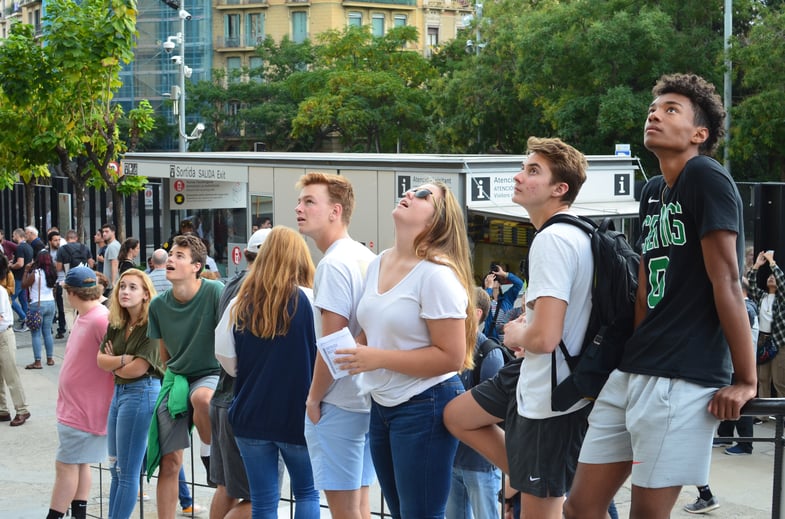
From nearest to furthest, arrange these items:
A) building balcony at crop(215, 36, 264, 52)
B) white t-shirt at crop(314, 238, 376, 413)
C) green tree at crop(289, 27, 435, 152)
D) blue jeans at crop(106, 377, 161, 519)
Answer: white t-shirt at crop(314, 238, 376, 413)
blue jeans at crop(106, 377, 161, 519)
green tree at crop(289, 27, 435, 152)
building balcony at crop(215, 36, 264, 52)

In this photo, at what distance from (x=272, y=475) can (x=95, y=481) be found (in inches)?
197

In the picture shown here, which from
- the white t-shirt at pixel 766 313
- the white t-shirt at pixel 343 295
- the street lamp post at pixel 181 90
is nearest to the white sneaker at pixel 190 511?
the white t-shirt at pixel 343 295

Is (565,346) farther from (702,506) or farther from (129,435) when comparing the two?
(702,506)

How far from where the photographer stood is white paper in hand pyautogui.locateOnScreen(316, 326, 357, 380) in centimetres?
404

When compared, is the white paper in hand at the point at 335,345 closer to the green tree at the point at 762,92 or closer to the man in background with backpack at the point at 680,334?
the man in background with backpack at the point at 680,334

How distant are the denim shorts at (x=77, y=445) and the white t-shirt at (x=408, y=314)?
321 cm

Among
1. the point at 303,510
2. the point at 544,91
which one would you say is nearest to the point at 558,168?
the point at 303,510

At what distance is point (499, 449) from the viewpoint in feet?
13.0

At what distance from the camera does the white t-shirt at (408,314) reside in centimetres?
398

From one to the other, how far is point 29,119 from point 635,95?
14.9 m

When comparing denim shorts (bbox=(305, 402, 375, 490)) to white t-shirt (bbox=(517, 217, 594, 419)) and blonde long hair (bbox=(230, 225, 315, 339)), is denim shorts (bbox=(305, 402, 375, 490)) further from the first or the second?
white t-shirt (bbox=(517, 217, 594, 419))

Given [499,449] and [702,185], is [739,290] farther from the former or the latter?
[499,449]

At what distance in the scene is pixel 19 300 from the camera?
64.5 feet

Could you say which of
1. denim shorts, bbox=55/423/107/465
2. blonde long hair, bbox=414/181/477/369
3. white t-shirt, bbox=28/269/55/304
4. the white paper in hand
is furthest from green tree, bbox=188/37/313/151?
the white paper in hand
